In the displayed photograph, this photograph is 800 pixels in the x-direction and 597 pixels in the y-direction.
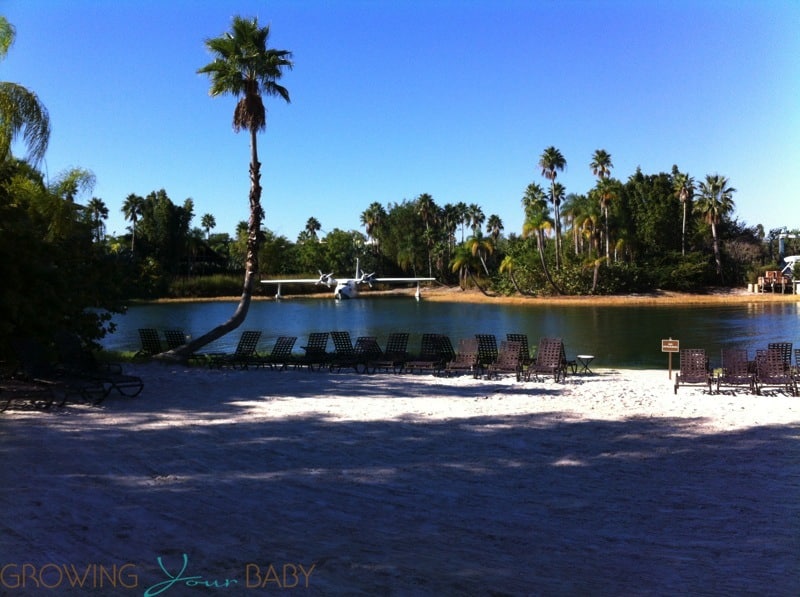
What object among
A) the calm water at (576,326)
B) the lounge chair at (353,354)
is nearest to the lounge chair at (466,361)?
the lounge chair at (353,354)

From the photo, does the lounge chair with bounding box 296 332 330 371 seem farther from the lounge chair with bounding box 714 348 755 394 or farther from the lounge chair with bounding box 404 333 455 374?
the lounge chair with bounding box 714 348 755 394

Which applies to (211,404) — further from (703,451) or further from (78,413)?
(703,451)

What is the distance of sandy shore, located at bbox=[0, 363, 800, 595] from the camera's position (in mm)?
4145

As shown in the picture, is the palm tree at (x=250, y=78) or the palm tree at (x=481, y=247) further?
the palm tree at (x=481, y=247)

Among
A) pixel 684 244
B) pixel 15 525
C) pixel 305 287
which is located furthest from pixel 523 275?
pixel 15 525

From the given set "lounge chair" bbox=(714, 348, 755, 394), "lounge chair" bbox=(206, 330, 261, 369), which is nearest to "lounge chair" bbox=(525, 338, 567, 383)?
"lounge chair" bbox=(714, 348, 755, 394)

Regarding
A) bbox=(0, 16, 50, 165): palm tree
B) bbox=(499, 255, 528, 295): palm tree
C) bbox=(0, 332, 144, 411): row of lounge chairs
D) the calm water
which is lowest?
bbox=(0, 332, 144, 411): row of lounge chairs

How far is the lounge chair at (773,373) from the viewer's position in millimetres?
12031

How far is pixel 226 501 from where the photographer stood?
18.3ft

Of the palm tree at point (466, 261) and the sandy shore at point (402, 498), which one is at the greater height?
the palm tree at point (466, 261)

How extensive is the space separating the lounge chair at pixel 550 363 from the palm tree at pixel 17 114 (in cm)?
1073

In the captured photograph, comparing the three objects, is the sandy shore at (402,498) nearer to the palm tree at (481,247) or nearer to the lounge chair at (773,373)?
the lounge chair at (773,373)

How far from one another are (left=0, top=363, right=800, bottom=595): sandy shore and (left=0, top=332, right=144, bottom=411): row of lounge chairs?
1.30 feet

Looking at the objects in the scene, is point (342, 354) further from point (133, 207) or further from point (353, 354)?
point (133, 207)
